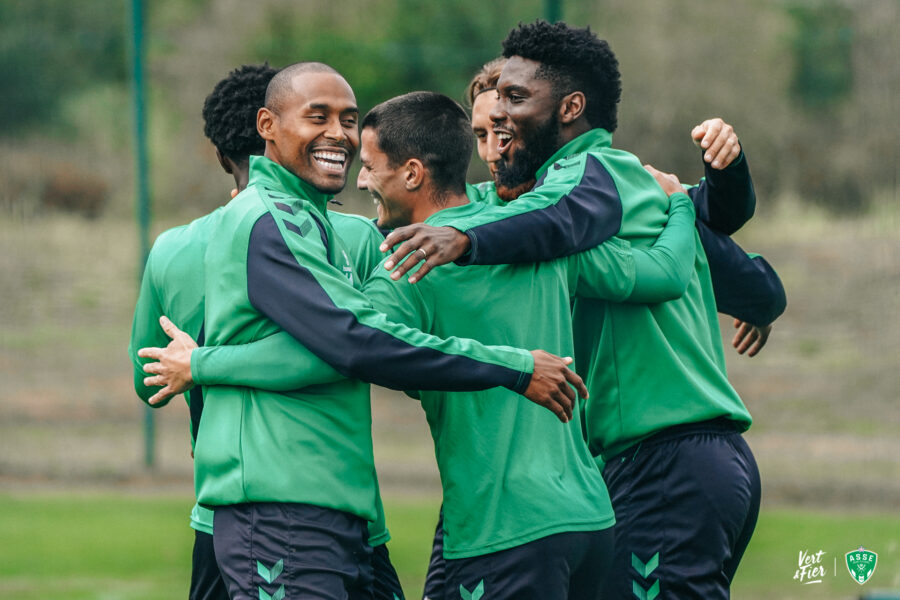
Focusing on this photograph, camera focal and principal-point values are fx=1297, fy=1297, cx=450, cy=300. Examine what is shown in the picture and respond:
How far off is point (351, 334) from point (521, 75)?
1.02 metres

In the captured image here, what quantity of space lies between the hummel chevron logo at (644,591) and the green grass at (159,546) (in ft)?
13.4

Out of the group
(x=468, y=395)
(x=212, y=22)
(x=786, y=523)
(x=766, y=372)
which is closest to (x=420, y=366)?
(x=468, y=395)

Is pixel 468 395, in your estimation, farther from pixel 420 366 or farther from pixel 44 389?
pixel 44 389

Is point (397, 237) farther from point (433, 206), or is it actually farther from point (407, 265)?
point (433, 206)

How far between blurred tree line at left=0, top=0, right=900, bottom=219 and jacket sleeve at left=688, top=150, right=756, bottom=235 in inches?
264

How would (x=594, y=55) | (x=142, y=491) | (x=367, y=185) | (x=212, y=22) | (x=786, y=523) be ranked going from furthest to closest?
(x=212, y=22) < (x=142, y=491) < (x=786, y=523) < (x=594, y=55) < (x=367, y=185)

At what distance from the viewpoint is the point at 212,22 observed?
12.4m

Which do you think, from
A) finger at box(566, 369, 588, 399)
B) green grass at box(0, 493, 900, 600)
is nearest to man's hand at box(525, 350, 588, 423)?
finger at box(566, 369, 588, 399)

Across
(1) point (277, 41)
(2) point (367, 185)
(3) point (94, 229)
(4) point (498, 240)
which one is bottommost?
(4) point (498, 240)

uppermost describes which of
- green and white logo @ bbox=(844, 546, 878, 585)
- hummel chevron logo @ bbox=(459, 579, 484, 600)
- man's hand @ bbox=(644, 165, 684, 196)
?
man's hand @ bbox=(644, 165, 684, 196)

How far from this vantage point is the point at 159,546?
8.73 meters

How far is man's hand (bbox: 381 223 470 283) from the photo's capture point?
9.23 feet

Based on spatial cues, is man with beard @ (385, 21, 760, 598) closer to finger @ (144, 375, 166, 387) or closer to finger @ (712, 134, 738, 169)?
finger @ (712, 134, 738, 169)

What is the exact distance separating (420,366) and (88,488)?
27.4 ft
